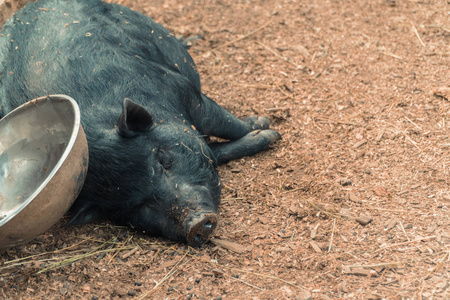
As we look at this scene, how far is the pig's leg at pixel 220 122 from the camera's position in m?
5.00

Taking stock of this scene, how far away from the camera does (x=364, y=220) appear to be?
409 cm

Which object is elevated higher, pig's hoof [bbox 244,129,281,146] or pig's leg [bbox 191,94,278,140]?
pig's leg [bbox 191,94,278,140]

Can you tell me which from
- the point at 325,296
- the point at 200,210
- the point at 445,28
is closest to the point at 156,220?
the point at 200,210

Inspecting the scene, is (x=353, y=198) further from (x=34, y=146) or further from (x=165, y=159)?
(x=34, y=146)

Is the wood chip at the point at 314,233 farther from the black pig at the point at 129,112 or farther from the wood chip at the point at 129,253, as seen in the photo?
the wood chip at the point at 129,253

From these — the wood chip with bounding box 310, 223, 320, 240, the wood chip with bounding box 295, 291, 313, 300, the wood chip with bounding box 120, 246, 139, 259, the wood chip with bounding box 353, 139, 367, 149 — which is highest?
the wood chip with bounding box 120, 246, 139, 259

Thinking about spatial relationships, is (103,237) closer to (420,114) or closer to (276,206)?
(276,206)

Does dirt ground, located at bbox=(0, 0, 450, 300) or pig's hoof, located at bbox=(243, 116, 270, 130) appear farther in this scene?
pig's hoof, located at bbox=(243, 116, 270, 130)

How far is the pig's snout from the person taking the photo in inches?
155

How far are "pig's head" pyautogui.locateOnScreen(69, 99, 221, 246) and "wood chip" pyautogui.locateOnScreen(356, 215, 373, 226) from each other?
3.51ft

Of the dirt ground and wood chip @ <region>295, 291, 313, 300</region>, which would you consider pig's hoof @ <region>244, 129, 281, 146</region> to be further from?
wood chip @ <region>295, 291, 313, 300</region>

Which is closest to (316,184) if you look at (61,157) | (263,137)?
(263,137)

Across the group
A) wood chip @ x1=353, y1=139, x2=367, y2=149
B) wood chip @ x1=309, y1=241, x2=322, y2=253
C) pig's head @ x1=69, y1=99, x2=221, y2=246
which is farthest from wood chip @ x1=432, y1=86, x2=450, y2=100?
pig's head @ x1=69, y1=99, x2=221, y2=246

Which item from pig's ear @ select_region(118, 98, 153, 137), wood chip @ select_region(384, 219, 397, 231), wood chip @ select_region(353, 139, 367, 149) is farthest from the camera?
wood chip @ select_region(353, 139, 367, 149)
